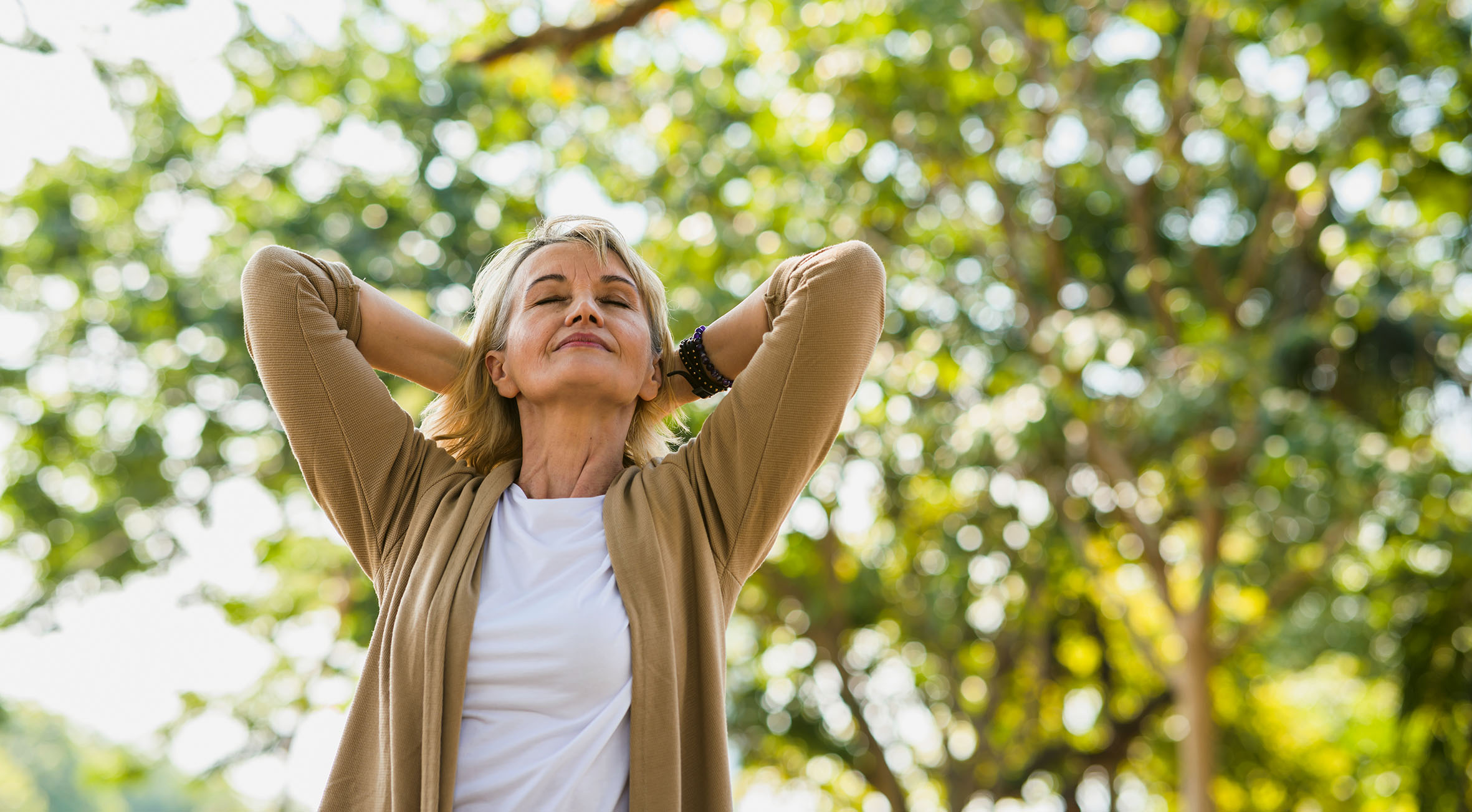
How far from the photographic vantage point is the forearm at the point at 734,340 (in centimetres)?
202

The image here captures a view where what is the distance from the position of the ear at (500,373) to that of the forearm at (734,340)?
27cm

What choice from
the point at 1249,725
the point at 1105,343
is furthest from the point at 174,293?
the point at 1249,725

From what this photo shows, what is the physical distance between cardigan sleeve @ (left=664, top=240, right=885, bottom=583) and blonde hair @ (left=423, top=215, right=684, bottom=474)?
0.24 meters

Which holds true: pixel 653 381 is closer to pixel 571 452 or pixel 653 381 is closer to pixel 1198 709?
pixel 571 452

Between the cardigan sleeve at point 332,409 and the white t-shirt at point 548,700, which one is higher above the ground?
the cardigan sleeve at point 332,409

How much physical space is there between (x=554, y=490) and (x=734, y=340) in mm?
380

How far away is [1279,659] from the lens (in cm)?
1173

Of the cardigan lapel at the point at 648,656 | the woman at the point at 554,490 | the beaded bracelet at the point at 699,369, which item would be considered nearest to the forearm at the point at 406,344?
the woman at the point at 554,490

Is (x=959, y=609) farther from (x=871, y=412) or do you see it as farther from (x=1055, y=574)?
(x=871, y=412)

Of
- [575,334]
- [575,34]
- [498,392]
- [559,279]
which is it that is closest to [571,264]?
[559,279]

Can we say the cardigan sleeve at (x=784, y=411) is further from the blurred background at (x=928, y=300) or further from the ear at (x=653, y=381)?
the blurred background at (x=928, y=300)

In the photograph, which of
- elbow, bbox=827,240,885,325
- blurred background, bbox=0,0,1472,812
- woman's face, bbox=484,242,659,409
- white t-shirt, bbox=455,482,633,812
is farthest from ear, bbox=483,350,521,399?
blurred background, bbox=0,0,1472,812

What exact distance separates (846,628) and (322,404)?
8474 millimetres

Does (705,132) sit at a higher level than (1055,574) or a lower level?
higher
